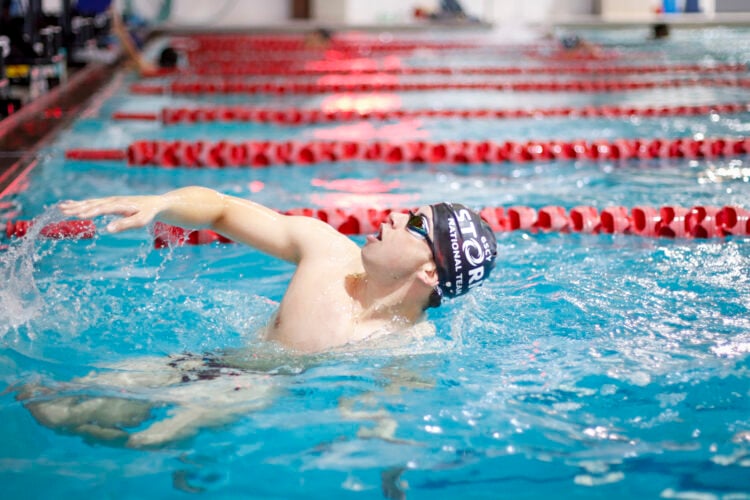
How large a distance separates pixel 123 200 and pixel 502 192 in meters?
3.42

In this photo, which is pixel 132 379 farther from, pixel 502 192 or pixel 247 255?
pixel 502 192

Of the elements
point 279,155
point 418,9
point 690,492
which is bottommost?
point 690,492

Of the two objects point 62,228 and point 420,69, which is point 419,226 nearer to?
point 62,228

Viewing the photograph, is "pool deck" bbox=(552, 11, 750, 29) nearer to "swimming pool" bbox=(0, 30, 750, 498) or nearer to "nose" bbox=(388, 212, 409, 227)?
"swimming pool" bbox=(0, 30, 750, 498)

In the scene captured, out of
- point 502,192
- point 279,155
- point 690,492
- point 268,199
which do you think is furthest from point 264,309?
point 279,155

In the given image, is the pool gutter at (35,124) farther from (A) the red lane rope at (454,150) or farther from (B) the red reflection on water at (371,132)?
(B) the red reflection on water at (371,132)

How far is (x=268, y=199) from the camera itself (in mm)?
5535

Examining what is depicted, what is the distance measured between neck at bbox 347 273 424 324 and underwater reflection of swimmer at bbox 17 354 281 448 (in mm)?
353

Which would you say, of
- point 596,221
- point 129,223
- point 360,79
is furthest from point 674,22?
point 129,223

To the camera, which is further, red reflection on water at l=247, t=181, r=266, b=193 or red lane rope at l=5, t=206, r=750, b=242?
red reflection on water at l=247, t=181, r=266, b=193

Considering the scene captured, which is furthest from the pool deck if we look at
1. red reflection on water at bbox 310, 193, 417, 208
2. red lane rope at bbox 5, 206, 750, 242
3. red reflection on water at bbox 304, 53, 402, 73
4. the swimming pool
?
red lane rope at bbox 5, 206, 750, 242

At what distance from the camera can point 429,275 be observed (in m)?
2.79

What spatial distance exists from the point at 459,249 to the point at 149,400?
3.32ft

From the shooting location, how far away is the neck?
111 inches
